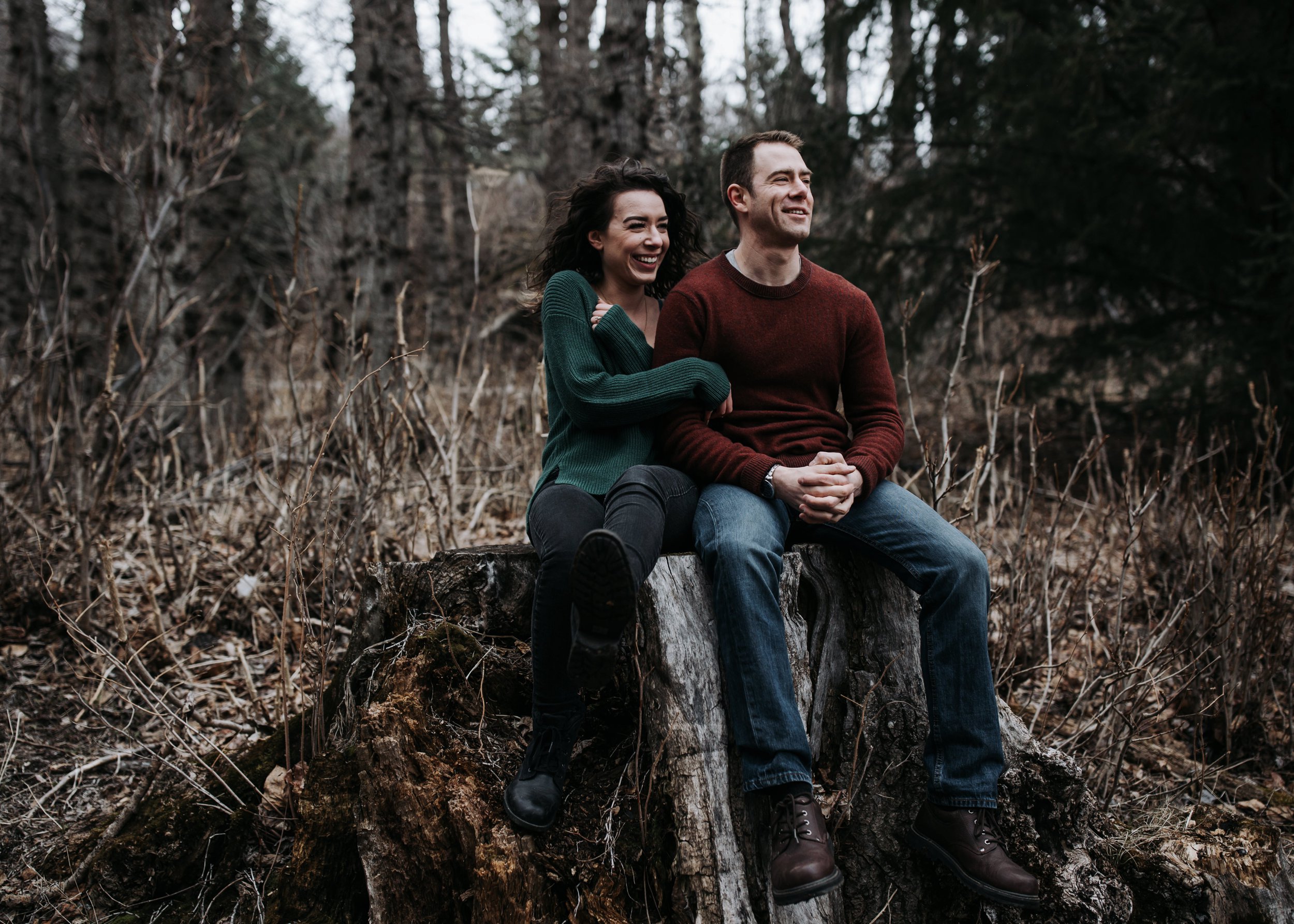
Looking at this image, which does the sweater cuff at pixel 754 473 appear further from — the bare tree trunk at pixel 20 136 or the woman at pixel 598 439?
the bare tree trunk at pixel 20 136

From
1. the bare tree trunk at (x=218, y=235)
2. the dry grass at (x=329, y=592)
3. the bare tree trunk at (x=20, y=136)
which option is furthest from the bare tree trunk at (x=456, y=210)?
the dry grass at (x=329, y=592)

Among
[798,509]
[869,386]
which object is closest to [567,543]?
[798,509]

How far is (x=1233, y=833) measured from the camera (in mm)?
2480

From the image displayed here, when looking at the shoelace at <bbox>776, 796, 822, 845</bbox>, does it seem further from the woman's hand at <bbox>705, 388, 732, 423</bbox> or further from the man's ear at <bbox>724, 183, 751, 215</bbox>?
the man's ear at <bbox>724, 183, 751, 215</bbox>

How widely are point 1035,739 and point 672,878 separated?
109 cm

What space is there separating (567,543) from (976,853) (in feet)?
4.15

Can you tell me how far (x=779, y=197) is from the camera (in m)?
2.60

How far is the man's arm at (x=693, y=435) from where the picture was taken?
249 centimetres

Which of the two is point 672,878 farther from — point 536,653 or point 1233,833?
point 1233,833

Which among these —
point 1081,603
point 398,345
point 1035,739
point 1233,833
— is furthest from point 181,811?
point 1081,603

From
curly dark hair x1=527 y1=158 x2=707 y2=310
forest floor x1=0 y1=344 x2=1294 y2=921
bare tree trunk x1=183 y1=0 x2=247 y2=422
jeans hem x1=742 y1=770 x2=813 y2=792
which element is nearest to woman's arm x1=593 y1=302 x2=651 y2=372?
curly dark hair x1=527 y1=158 x2=707 y2=310

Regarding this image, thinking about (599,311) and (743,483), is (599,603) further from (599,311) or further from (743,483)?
(599,311)

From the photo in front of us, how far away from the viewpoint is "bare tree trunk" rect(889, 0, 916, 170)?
278 inches

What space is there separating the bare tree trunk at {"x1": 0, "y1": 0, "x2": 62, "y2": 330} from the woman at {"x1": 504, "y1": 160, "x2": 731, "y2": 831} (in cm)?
635
